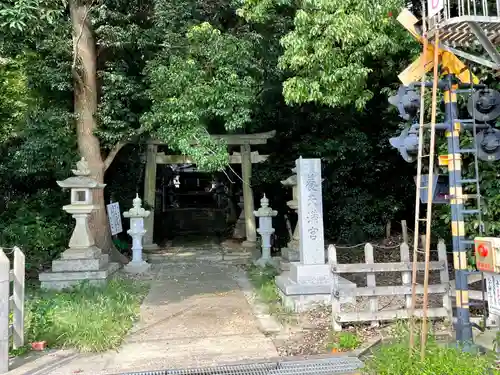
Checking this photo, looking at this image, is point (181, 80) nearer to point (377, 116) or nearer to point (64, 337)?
point (64, 337)

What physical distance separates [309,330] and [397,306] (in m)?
1.54

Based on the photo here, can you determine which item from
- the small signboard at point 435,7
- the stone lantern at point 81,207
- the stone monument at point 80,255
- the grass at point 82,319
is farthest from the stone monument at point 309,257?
the stone lantern at point 81,207

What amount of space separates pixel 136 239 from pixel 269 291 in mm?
4873

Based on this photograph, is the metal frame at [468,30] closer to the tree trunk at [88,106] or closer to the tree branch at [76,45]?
the tree branch at [76,45]

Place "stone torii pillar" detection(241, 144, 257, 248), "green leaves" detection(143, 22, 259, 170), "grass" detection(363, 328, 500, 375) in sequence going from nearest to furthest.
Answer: "grass" detection(363, 328, 500, 375) → "green leaves" detection(143, 22, 259, 170) → "stone torii pillar" detection(241, 144, 257, 248)

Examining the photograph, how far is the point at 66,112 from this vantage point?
1016cm

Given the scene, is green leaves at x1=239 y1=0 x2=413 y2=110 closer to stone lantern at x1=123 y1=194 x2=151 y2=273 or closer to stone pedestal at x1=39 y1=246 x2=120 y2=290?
stone pedestal at x1=39 y1=246 x2=120 y2=290

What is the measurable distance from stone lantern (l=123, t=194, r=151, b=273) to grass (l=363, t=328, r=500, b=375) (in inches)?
310

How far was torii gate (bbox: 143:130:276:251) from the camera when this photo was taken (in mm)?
14141

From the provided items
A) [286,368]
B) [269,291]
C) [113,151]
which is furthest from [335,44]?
[113,151]

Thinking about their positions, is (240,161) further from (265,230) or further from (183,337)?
(183,337)

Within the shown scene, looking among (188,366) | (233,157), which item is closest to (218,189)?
(233,157)

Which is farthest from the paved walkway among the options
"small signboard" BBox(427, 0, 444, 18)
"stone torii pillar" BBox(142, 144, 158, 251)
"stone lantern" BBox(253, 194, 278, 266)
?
"stone torii pillar" BBox(142, 144, 158, 251)

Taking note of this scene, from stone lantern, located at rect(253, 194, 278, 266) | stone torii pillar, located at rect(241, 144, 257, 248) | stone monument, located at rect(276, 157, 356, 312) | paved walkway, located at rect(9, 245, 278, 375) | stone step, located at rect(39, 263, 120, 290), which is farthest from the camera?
stone torii pillar, located at rect(241, 144, 257, 248)
